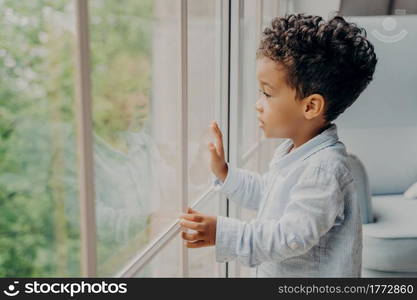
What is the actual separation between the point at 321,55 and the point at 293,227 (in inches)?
12.5

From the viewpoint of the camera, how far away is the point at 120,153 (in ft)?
2.91

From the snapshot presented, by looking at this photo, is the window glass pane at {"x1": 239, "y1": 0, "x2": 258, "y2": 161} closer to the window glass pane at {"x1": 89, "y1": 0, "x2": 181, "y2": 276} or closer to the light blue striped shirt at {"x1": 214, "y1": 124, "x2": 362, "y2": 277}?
the window glass pane at {"x1": 89, "y1": 0, "x2": 181, "y2": 276}

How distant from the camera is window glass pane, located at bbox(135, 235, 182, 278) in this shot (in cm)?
110

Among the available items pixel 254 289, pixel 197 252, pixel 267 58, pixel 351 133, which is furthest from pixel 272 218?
pixel 351 133

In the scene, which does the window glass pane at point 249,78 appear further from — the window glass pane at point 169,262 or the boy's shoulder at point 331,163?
the boy's shoulder at point 331,163

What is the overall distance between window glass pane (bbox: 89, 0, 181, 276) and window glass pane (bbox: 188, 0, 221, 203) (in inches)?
8.9

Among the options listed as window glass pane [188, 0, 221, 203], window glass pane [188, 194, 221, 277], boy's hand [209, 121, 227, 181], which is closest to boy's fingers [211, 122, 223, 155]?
boy's hand [209, 121, 227, 181]

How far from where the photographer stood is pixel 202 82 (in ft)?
4.77

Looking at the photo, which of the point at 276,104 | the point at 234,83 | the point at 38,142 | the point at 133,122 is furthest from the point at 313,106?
the point at 234,83

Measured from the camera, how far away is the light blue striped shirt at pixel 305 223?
85 centimetres

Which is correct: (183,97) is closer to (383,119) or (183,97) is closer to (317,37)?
(317,37)

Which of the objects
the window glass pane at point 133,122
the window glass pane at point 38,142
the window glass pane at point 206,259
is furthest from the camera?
the window glass pane at point 206,259

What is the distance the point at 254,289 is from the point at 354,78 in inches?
17.8

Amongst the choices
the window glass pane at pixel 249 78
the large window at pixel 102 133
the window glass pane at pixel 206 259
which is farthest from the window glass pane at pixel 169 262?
the window glass pane at pixel 249 78
